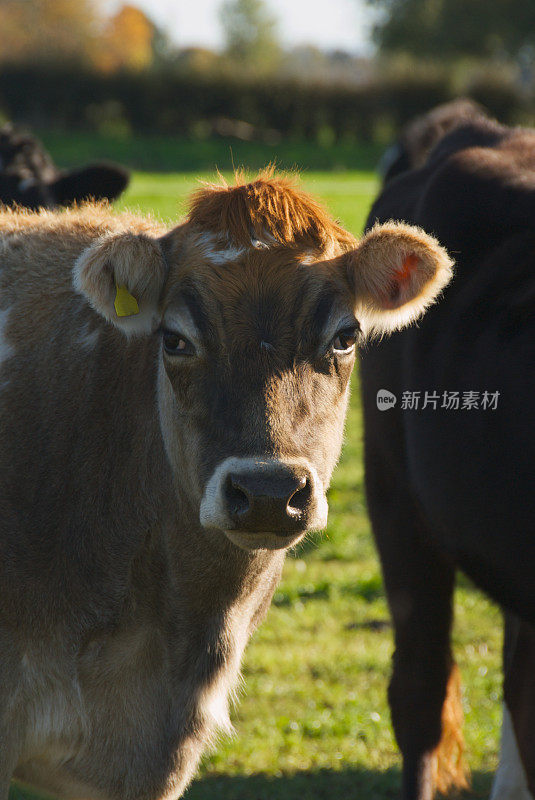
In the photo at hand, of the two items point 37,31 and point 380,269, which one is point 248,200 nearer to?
point 380,269

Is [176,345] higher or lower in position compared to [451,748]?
higher

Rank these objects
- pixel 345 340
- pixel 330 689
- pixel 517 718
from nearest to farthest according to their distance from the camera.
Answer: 1. pixel 345 340
2. pixel 517 718
3. pixel 330 689

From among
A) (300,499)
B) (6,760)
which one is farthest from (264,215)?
(6,760)

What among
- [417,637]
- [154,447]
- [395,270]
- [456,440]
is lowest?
[417,637]

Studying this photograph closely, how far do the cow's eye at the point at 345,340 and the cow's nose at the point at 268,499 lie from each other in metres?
0.56

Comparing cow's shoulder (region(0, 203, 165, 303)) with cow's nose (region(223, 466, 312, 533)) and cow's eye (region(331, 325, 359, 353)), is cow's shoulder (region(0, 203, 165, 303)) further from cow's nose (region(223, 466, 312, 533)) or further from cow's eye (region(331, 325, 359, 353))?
cow's nose (region(223, 466, 312, 533))

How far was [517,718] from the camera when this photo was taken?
4.05 m

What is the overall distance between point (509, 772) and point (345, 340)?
7.52 ft

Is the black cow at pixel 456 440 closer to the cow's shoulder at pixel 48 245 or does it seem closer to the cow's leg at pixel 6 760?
the cow's shoulder at pixel 48 245

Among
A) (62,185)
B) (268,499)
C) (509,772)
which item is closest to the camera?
(268,499)

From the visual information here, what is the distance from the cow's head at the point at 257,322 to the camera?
8.80 ft

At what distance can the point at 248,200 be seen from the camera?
3164 mm

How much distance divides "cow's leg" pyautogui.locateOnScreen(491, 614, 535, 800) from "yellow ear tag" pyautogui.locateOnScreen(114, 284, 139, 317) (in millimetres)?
2107

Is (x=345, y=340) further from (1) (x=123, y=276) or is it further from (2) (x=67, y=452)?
(2) (x=67, y=452)
